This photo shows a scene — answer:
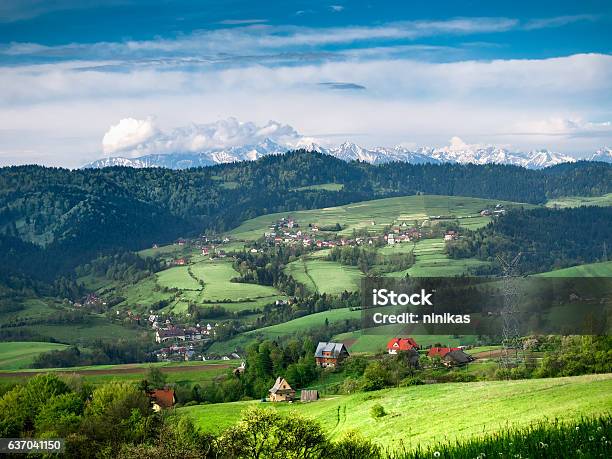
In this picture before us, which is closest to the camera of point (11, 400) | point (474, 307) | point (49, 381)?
point (11, 400)

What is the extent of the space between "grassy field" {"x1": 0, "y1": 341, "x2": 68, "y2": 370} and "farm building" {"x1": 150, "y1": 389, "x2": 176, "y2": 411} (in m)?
53.1

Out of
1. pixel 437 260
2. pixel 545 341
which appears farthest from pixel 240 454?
pixel 437 260

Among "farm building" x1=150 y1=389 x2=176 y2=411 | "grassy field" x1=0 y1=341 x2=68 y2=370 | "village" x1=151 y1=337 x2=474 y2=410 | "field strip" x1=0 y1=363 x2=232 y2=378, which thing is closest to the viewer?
"farm building" x1=150 y1=389 x2=176 y2=411

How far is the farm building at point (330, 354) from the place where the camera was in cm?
8775

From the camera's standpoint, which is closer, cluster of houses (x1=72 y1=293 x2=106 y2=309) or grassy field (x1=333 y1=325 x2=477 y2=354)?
grassy field (x1=333 y1=325 x2=477 y2=354)

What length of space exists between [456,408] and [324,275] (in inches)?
5346

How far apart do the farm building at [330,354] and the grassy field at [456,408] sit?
101ft

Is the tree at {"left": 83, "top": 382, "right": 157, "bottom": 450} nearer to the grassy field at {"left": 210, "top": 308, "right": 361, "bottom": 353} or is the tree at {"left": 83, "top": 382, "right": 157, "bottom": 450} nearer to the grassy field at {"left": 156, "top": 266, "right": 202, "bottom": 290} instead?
the grassy field at {"left": 210, "top": 308, "right": 361, "bottom": 353}

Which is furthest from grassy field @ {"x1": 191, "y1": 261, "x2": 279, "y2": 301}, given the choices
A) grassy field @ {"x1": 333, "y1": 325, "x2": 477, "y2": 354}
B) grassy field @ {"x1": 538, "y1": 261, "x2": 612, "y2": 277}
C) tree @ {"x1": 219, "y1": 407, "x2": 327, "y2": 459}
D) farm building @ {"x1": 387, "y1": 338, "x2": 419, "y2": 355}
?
tree @ {"x1": 219, "y1": 407, "x2": 327, "y2": 459}

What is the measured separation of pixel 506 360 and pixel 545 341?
13391mm

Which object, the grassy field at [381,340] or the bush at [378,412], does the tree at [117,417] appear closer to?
the bush at [378,412]

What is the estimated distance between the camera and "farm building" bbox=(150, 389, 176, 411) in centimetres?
6721

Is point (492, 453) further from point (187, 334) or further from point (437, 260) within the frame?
point (437, 260)

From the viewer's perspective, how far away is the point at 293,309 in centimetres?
14475
